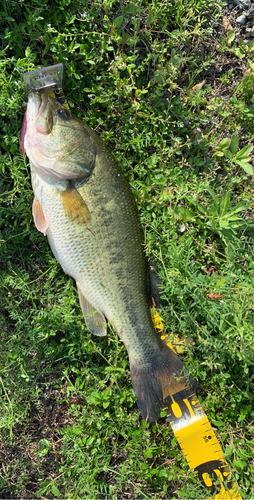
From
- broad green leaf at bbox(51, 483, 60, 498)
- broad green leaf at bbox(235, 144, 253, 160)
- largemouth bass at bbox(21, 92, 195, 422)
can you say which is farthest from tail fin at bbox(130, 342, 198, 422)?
broad green leaf at bbox(235, 144, 253, 160)

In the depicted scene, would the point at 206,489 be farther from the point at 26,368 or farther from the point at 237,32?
the point at 237,32

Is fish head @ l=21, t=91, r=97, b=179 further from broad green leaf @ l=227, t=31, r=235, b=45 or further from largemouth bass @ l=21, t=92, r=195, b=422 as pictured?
broad green leaf @ l=227, t=31, r=235, b=45

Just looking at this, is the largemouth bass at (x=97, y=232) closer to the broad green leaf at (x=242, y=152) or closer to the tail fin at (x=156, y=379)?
the tail fin at (x=156, y=379)

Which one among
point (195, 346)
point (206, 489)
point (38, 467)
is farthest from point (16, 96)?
point (206, 489)

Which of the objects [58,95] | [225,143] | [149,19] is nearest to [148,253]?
[225,143]

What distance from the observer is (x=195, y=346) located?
2963mm

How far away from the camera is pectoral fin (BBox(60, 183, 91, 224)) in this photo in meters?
2.48

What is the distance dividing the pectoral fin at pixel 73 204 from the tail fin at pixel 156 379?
1255 mm

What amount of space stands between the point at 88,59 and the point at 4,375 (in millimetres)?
2803

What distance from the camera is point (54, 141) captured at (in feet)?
7.99

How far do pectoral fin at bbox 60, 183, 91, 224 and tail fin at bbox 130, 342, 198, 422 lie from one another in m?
1.25

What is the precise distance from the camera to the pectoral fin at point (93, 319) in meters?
2.67

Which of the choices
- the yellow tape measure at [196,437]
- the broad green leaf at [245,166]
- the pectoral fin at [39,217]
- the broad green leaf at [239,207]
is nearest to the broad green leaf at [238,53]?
the broad green leaf at [245,166]

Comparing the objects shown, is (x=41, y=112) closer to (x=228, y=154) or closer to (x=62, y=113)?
(x=62, y=113)
